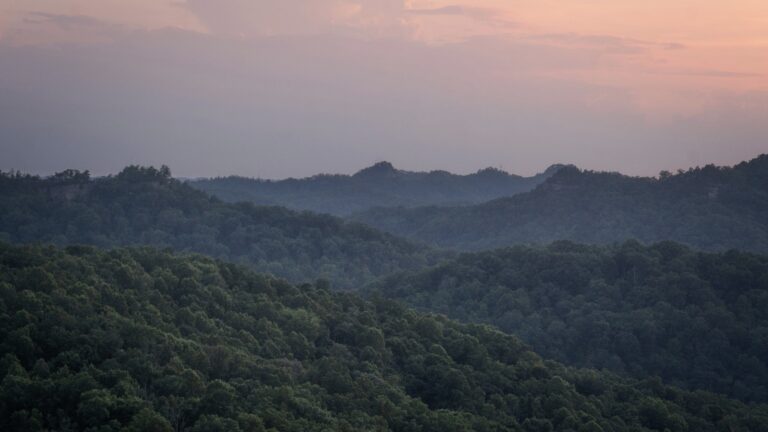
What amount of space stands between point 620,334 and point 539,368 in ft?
52.2

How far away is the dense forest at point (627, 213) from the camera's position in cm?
9975

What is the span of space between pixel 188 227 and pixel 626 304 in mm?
50070

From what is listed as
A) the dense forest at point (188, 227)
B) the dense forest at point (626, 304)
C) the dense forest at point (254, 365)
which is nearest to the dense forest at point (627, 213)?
the dense forest at point (188, 227)

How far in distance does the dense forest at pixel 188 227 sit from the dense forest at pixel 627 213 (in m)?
23.6

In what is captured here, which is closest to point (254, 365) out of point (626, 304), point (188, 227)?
point (626, 304)

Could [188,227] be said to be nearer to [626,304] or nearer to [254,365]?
[626,304]

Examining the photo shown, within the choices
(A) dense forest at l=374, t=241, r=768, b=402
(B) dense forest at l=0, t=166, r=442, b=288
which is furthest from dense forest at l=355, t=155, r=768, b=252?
(A) dense forest at l=374, t=241, r=768, b=402

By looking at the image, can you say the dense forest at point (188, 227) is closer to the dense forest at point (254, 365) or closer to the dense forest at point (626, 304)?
the dense forest at point (626, 304)

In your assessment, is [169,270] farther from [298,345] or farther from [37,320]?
[37,320]

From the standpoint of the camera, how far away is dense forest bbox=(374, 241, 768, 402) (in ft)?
172

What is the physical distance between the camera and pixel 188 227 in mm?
93438

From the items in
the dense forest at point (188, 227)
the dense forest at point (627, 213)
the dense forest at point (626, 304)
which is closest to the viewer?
the dense forest at point (626, 304)

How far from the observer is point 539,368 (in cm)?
4128

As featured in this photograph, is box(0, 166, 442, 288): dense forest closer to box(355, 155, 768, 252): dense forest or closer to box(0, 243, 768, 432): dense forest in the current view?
box(355, 155, 768, 252): dense forest
